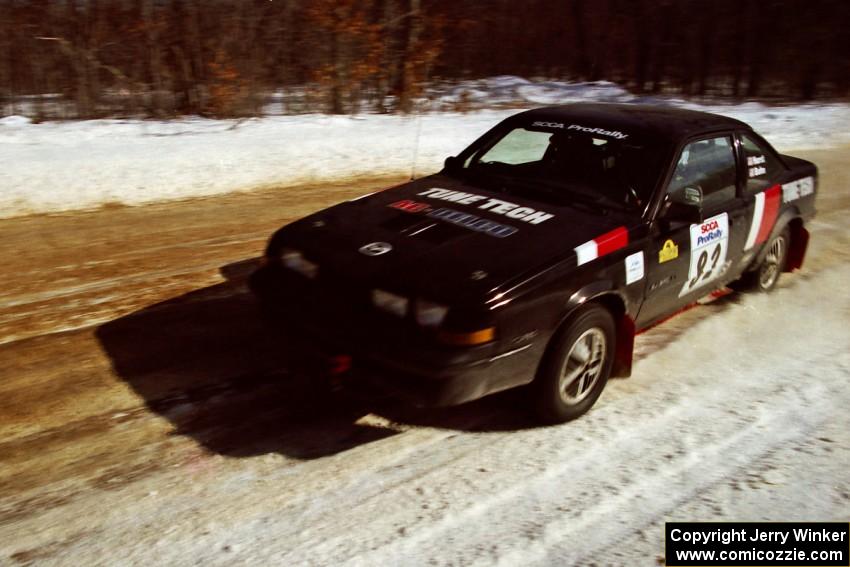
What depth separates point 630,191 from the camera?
4469 mm

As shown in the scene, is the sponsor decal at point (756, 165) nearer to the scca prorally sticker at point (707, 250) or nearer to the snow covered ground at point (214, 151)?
the scca prorally sticker at point (707, 250)

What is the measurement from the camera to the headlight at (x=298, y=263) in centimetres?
398

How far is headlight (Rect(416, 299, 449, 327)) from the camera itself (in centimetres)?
353

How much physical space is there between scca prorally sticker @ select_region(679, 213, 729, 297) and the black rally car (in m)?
0.01

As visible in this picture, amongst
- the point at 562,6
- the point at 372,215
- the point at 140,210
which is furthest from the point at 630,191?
the point at 562,6

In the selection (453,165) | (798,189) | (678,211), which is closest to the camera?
(678,211)

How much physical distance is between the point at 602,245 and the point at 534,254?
440 mm

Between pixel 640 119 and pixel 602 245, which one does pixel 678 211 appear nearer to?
pixel 602 245

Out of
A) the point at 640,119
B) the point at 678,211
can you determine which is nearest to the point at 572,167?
the point at 640,119

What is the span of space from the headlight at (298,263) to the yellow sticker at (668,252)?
200cm

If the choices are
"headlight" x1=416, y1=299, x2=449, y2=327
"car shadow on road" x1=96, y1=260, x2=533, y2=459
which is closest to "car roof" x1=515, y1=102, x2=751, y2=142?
"car shadow on road" x1=96, y1=260, x2=533, y2=459

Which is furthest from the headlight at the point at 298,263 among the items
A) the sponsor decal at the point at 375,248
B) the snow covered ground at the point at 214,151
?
the snow covered ground at the point at 214,151

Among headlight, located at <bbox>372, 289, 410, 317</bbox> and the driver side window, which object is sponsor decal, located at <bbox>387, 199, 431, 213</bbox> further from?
the driver side window

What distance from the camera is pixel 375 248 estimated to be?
13.0 feet
